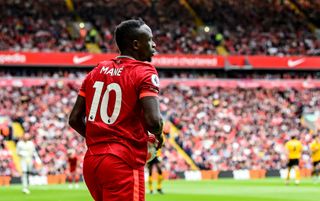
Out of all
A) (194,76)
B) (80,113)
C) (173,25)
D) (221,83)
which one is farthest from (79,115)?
(173,25)

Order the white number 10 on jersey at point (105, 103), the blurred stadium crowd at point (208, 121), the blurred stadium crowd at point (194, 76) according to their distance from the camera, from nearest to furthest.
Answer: the white number 10 on jersey at point (105, 103) → the blurred stadium crowd at point (208, 121) → the blurred stadium crowd at point (194, 76)

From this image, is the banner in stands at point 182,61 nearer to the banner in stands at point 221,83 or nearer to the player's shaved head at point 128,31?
the banner in stands at point 221,83

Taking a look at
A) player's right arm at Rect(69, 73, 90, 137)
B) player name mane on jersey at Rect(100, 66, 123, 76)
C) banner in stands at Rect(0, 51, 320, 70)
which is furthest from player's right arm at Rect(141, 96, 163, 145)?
banner in stands at Rect(0, 51, 320, 70)

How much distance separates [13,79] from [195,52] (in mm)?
13924

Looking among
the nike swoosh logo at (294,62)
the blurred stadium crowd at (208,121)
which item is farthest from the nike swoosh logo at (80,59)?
the nike swoosh logo at (294,62)

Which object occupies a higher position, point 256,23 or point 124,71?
point 256,23

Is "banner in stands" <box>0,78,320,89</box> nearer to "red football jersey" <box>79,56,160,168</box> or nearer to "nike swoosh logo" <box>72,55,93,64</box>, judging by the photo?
"nike swoosh logo" <box>72,55,93,64</box>

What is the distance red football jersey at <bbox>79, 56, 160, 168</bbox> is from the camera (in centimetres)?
622

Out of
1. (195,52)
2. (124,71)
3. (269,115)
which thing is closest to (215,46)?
(195,52)

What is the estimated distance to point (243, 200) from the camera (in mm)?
23047

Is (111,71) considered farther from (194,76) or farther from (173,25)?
Answer: (173,25)

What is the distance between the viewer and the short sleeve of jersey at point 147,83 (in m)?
6.15

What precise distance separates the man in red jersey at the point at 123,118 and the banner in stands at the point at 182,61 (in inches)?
1601

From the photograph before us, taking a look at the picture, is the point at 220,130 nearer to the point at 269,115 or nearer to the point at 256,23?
the point at 269,115
